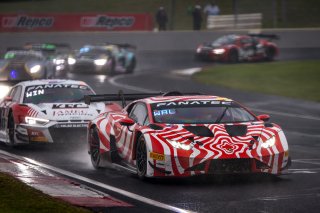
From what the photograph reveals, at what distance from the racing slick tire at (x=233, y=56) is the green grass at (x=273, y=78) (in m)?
3.68

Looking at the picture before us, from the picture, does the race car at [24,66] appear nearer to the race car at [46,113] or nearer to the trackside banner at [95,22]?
the race car at [46,113]

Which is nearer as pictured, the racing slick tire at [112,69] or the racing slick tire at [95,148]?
the racing slick tire at [95,148]

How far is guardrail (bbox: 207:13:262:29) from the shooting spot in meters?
51.4

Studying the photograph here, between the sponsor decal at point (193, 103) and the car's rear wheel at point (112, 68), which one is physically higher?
the sponsor decal at point (193, 103)

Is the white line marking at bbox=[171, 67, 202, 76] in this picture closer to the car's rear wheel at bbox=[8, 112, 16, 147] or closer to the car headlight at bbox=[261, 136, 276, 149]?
the car's rear wheel at bbox=[8, 112, 16, 147]

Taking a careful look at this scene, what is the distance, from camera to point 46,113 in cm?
1689

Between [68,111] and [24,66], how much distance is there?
15106 mm

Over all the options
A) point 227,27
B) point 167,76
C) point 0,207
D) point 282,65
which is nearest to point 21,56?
point 167,76

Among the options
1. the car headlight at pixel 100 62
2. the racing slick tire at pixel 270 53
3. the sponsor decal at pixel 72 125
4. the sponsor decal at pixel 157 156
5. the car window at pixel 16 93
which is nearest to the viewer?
the sponsor decal at pixel 157 156

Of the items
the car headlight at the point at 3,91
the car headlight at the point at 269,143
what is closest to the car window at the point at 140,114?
the car headlight at the point at 269,143

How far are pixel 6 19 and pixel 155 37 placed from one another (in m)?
7.89

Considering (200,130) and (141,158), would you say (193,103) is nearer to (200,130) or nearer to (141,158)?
(200,130)

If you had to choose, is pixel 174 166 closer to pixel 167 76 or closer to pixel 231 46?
pixel 167 76

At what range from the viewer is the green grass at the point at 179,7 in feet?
185
